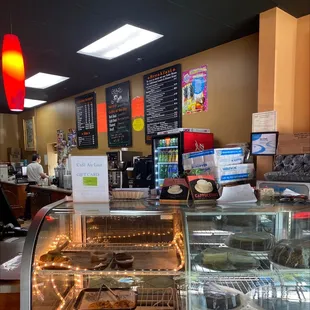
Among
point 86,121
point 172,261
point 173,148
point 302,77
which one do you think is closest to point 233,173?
point 173,148

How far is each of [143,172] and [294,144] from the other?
250 cm

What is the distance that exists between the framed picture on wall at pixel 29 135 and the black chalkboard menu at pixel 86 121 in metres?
2.76

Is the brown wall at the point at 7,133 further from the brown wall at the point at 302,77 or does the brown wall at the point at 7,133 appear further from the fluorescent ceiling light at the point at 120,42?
the brown wall at the point at 302,77

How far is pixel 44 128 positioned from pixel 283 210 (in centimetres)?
810

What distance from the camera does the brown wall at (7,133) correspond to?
9.57 meters

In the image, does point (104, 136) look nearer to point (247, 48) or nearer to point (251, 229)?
point (247, 48)

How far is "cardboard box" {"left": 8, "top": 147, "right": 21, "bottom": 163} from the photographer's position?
962cm

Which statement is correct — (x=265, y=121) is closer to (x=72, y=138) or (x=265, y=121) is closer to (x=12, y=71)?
(x=12, y=71)

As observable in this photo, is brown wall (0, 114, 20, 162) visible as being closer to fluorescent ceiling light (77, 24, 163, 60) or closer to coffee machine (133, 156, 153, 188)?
fluorescent ceiling light (77, 24, 163, 60)

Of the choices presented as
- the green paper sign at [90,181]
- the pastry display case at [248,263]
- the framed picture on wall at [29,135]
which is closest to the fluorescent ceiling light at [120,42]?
the green paper sign at [90,181]

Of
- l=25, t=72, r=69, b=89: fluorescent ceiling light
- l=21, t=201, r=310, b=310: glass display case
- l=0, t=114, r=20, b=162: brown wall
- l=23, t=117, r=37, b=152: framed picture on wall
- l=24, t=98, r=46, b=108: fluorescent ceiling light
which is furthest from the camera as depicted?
l=0, t=114, r=20, b=162: brown wall

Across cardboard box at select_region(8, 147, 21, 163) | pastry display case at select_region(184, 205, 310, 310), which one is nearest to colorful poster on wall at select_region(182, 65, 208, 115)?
pastry display case at select_region(184, 205, 310, 310)

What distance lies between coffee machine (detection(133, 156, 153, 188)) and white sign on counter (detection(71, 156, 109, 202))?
107 inches

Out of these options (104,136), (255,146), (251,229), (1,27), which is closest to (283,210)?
(251,229)
